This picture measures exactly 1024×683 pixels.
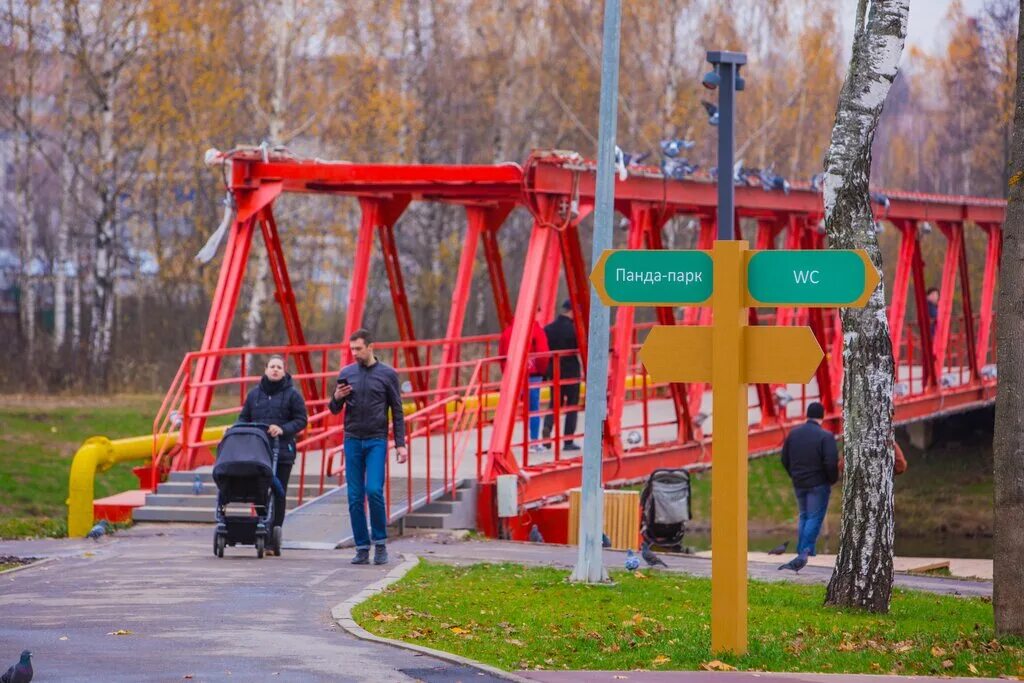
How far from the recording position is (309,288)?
4450 centimetres

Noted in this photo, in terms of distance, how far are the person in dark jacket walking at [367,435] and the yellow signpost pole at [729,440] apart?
5438mm

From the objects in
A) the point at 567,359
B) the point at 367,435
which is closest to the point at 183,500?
the point at 367,435

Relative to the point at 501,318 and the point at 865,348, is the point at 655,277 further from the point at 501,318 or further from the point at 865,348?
the point at 501,318

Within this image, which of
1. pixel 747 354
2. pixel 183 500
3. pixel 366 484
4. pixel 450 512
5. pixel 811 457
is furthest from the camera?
pixel 450 512

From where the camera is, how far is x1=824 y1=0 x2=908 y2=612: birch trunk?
13219mm

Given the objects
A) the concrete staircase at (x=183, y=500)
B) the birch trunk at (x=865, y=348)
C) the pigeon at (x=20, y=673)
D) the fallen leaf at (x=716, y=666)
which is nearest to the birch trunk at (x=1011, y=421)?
the birch trunk at (x=865, y=348)

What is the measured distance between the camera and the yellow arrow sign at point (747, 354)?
1006 cm

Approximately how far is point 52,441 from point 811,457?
15.3 meters

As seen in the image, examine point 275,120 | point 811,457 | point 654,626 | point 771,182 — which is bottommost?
point 654,626

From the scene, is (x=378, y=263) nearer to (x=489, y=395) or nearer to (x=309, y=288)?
(x=309, y=288)

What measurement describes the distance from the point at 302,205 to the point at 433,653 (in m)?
33.8

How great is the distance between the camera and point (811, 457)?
1852 centimetres

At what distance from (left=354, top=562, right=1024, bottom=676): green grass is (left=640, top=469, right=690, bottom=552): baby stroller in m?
2.76

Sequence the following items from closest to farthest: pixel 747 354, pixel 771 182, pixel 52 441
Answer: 1. pixel 747 354
2. pixel 771 182
3. pixel 52 441
